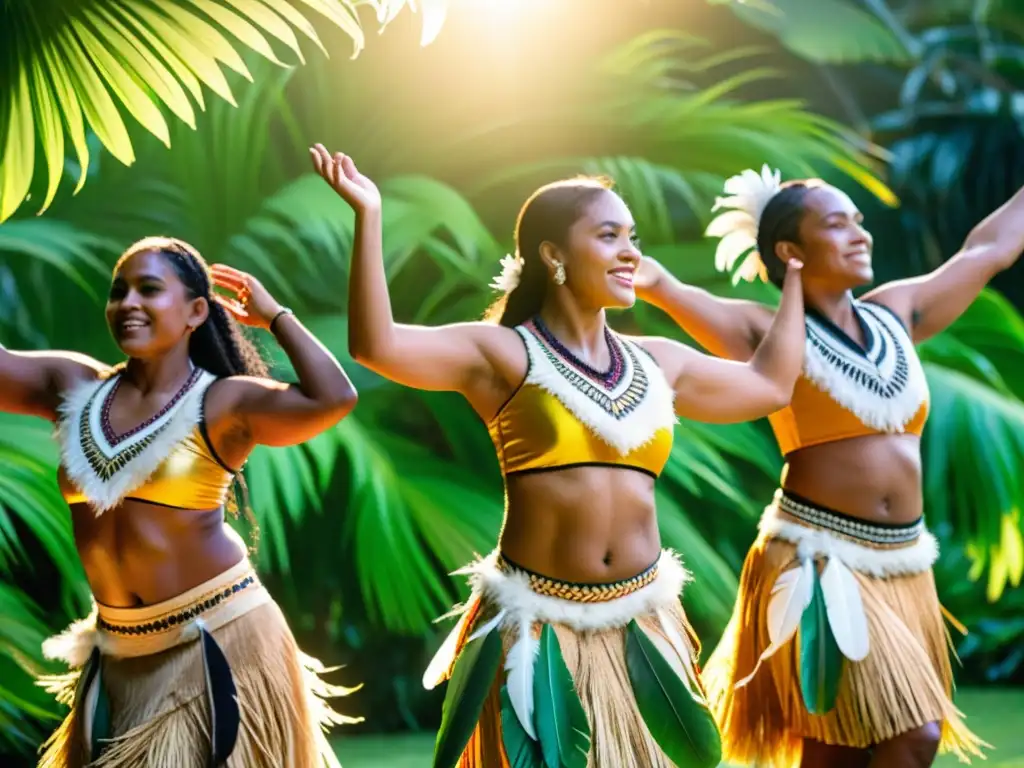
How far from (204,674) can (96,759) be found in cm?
22

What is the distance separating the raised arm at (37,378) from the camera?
2557 millimetres

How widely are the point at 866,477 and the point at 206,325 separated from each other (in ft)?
4.57

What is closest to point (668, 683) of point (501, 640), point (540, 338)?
point (501, 640)

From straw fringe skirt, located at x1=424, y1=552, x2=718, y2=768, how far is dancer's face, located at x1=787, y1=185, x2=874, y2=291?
97 centimetres

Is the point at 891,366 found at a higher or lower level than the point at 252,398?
lower

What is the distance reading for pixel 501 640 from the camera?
2.45m

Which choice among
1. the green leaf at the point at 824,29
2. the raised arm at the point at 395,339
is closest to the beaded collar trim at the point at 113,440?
the raised arm at the point at 395,339

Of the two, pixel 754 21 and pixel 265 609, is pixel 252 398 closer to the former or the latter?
pixel 265 609

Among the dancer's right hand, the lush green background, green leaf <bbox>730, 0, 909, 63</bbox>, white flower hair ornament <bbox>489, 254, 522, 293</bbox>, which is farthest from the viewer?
green leaf <bbox>730, 0, 909, 63</bbox>

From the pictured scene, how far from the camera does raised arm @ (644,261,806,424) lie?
2.70m

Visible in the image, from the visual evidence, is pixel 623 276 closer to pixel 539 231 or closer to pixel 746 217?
pixel 539 231

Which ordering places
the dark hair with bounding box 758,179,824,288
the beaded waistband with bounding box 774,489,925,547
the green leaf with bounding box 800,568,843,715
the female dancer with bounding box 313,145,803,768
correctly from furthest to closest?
the dark hair with bounding box 758,179,824,288
the beaded waistband with bounding box 774,489,925,547
the green leaf with bounding box 800,568,843,715
the female dancer with bounding box 313,145,803,768

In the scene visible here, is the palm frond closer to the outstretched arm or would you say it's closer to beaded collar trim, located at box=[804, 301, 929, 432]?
the outstretched arm

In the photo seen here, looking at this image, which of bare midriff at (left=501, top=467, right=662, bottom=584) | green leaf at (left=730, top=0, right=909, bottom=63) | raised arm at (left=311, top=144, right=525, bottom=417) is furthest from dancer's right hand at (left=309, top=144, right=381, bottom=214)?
green leaf at (left=730, top=0, right=909, bottom=63)
